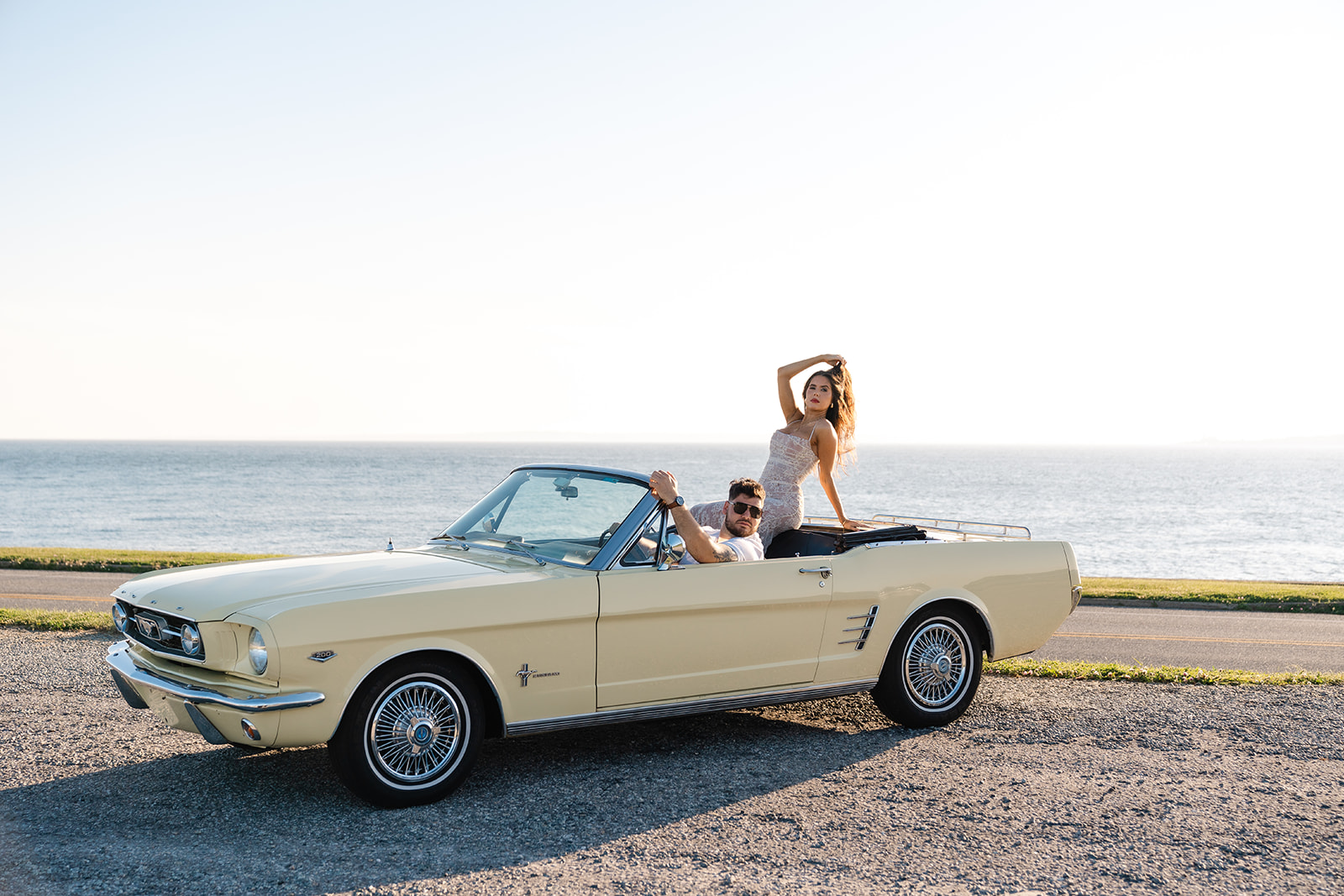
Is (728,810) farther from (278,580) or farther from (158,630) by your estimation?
(158,630)

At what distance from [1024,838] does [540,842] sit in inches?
81.7

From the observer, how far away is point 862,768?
17.9 feet

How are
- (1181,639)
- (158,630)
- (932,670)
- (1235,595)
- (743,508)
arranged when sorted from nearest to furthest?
(158,630), (743,508), (932,670), (1181,639), (1235,595)

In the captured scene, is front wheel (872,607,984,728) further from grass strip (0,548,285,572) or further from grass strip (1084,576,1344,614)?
grass strip (0,548,285,572)

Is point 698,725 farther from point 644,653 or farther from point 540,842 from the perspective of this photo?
point 540,842

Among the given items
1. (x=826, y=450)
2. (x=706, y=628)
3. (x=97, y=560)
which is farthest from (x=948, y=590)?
(x=97, y=560)

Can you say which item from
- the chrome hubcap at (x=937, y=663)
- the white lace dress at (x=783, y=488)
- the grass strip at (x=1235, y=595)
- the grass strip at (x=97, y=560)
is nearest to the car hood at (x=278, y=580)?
the white lace dress at (x=783, y=488)

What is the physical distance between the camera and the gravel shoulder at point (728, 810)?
3.98 metres

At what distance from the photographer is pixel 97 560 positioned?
17922 millimetres

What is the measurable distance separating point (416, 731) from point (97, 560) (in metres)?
15.9

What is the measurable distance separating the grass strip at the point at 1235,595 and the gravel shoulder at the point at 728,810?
386 inches

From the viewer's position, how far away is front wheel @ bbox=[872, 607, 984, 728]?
6.25 metres

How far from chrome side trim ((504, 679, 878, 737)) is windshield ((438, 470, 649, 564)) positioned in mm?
799

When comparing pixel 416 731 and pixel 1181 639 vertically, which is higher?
pixel 416 731
